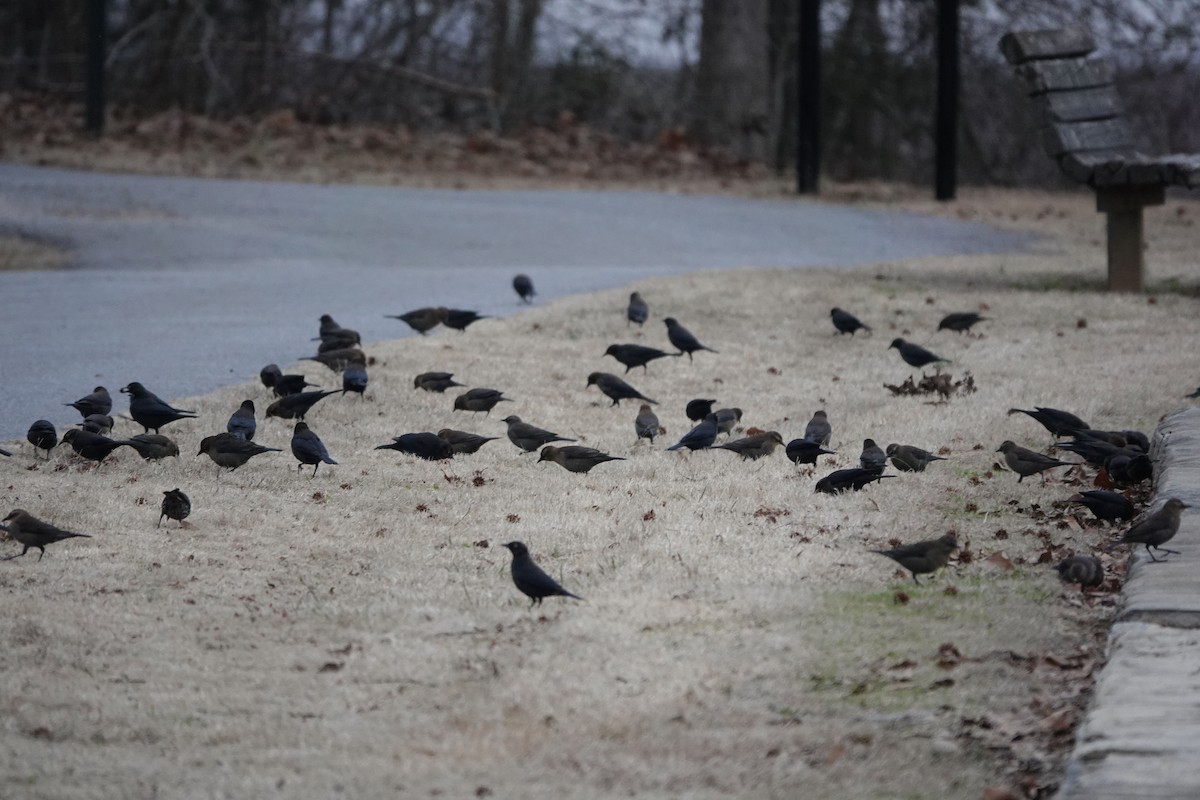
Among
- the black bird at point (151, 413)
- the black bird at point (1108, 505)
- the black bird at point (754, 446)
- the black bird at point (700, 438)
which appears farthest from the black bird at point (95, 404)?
the black bird at point (1108, 505)

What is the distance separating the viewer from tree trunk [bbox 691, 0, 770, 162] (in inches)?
1102

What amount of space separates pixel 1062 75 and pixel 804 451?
8.65 meters

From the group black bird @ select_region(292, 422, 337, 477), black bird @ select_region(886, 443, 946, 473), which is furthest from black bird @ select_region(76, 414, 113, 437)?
black bird @ select_region(886, 443, 946, 473)

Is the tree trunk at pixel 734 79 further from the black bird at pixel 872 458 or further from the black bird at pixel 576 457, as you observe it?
the black bird at pixel 872 458

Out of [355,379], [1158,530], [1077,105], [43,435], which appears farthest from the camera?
[1077,105]

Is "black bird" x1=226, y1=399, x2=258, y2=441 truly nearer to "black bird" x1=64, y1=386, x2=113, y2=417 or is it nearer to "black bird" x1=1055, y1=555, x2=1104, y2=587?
"black bird" x1=64, y1=386, x2=113, y2=417

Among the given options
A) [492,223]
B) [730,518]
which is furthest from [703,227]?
[730,518]

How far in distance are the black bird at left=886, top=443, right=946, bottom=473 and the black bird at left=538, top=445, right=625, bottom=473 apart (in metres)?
1.44

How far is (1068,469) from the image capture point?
27.7 feet

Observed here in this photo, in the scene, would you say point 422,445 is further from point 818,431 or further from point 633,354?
point 633,354

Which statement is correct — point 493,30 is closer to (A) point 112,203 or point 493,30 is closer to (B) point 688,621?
(A) point 112,203

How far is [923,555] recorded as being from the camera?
20.2ft

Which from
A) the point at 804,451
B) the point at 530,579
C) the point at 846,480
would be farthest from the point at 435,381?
the point at 530,579

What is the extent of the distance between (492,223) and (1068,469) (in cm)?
1184
